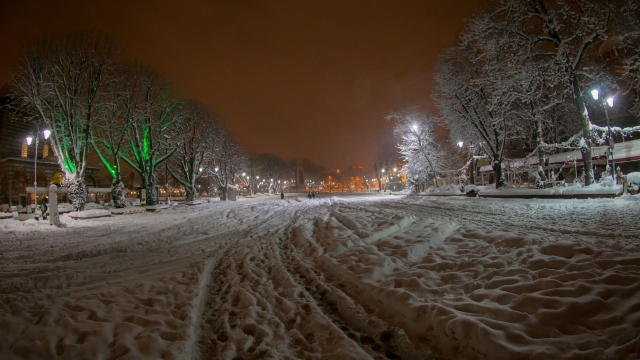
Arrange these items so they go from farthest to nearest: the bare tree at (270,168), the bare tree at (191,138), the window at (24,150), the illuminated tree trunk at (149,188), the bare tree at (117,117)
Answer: the bare tree at (270,168) < the window at (24,150) < the bare tree at (191,138) < the illuminated tree trunk at (149,188) < the bare tree at (117,117)

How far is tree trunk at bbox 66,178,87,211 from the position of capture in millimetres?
19109

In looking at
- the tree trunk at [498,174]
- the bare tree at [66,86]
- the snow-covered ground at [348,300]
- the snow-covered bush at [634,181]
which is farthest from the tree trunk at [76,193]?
the snow-covered bush at [634,181]

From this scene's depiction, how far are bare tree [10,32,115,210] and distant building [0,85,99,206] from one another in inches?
580

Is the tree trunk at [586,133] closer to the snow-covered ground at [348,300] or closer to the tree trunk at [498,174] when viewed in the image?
the tree trunk at [498,174]

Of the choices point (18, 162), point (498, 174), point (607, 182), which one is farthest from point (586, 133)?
point (18, 162)

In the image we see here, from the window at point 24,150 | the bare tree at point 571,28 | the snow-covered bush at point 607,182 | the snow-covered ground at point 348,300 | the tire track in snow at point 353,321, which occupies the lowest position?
the tire track in snow at point 353,321

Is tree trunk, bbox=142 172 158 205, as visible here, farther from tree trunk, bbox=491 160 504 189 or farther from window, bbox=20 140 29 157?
tree trunk, bbox=491 160 504 189

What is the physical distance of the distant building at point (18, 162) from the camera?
102 ft

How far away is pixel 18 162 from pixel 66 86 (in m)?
22.8

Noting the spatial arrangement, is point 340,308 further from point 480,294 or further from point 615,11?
point 615,11

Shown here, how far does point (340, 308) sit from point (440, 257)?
283 centimetres

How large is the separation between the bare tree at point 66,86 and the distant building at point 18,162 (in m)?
14.7

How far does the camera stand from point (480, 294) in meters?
4.04

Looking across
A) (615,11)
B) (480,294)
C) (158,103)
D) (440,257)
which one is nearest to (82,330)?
(480,294)
